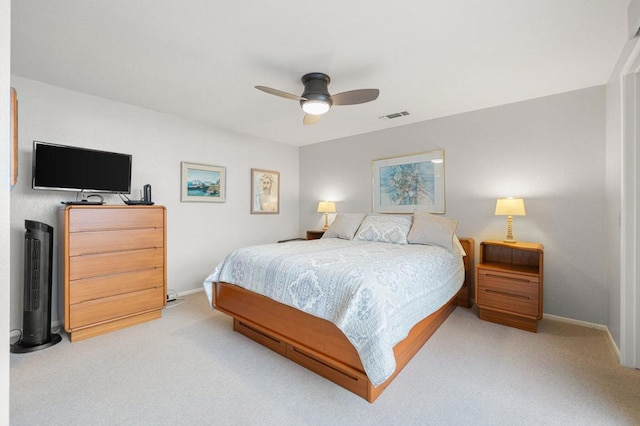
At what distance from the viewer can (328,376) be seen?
1.93 m

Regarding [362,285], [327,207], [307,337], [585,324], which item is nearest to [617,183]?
[585,324]

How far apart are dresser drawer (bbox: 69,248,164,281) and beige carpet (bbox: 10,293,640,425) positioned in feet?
1.99

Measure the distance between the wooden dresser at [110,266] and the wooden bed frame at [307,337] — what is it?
0.80 meters

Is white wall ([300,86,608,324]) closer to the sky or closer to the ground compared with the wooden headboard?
closer to the sky

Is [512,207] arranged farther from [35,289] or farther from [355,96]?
[35,289]

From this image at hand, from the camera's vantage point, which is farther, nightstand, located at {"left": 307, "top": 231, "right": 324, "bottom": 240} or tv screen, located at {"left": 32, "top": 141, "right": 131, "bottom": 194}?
nightstand, located at {"left": 307, "top": 231, "right": 324, "bottom": 240}

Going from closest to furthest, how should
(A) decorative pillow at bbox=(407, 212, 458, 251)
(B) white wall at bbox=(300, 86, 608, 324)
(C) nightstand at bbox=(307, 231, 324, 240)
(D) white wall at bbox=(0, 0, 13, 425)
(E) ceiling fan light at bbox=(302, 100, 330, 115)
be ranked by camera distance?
1. (D) white wall at bbox=(0, 0, 13, 425)
2. (E) ceiling fan light at bbox=(302, 100, 330, 115)
3. (B) white wall at bbox=(300, 86, 608, 324)
4. (A) decorative pillow at bbox=(407, 212, 458, 251)
5. (C) nightstand at bbox=(307, 231, 324, 240)

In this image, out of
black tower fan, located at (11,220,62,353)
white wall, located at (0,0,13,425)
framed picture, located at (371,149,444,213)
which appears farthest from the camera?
framed picture, located at (371,149,444,213)

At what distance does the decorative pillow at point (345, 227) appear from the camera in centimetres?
380

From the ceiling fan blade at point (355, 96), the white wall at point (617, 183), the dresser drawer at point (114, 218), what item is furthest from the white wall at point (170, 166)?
the white wall at point (617, 183)

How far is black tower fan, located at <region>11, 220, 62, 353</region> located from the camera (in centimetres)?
230

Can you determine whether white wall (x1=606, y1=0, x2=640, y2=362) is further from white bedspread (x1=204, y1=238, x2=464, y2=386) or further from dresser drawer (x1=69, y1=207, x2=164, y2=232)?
dresser drawer (x1=69, y1=207, x2=164, y2=232)

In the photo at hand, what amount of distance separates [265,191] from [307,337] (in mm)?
3227

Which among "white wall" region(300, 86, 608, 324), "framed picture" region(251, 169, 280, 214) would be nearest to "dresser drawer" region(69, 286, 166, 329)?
"framed picture" region(251, 169, 280, 214)
